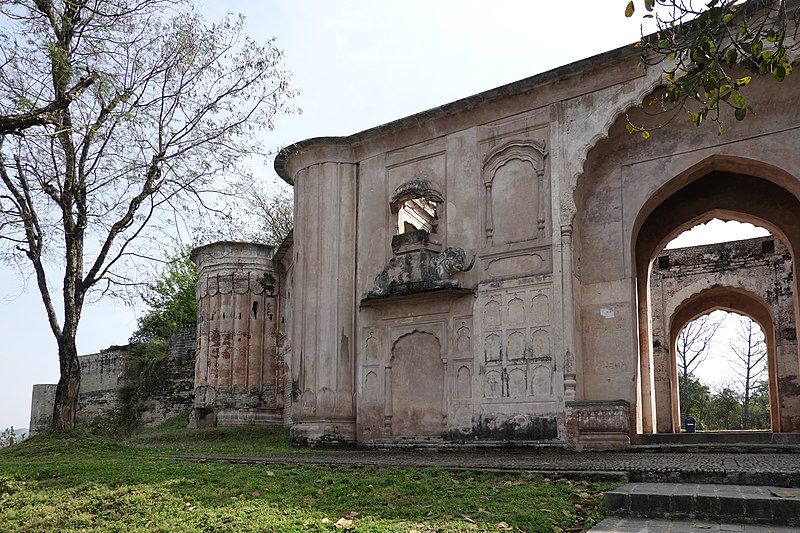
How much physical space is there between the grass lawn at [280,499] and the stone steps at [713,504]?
27 cm

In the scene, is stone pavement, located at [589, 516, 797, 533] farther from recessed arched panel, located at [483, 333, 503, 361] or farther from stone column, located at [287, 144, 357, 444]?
stone column, located at [287, 144, 357, 444]

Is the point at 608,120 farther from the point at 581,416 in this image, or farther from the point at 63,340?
the point at 63,340

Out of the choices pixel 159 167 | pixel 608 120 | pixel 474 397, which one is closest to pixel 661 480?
pixel 474 397

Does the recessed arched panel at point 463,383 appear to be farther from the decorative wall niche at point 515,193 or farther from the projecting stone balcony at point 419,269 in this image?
the decorative wall niche at point 515,193

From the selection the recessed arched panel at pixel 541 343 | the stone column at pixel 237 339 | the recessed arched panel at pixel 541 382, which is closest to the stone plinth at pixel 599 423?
the recessed arched panel at pixel 541 382

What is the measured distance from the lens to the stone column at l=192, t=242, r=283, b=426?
1930 centimetres

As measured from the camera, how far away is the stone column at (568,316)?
1068cm

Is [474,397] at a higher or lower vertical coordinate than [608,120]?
lower

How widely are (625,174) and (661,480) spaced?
6.43 m

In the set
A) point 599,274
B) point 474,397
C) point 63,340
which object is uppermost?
point 599,274

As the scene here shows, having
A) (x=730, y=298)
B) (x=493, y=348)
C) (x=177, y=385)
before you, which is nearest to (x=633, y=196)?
(x=493, y=348)

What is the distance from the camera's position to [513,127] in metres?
12.1

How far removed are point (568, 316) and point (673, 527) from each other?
5.92 metres

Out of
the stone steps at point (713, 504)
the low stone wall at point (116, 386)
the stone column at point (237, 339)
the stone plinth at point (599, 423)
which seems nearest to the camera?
the stone steps at point (713, 504)
